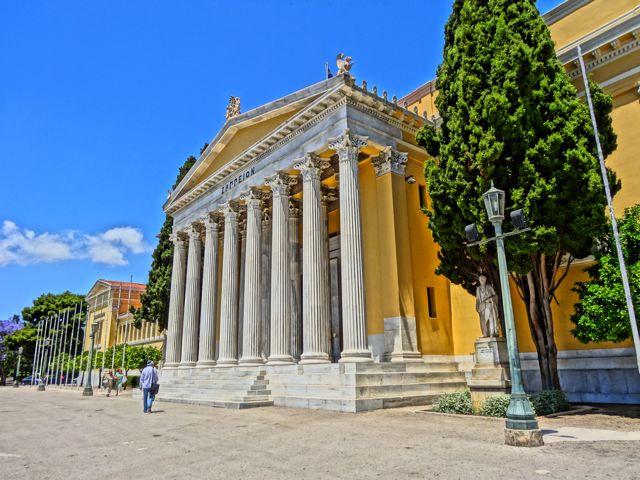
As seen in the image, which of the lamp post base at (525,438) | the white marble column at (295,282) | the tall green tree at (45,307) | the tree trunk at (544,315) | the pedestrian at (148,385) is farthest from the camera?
the tall green tree at (45,307)

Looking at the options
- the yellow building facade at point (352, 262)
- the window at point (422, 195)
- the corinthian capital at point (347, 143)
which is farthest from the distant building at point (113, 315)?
the corinthian capital at point (347, 143)

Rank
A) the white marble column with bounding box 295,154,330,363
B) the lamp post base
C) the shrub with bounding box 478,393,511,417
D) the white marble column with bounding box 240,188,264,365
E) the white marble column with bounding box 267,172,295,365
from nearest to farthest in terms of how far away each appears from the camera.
Result: 1. the lamp post base
2. the shrub with bounding box 478,393,511,417
3. the white marble column with bounding box 295,154,330,363
4. the white marble column with bounding box 267,172,295,365
5. the white marble column with bounding box 240,188,264,365

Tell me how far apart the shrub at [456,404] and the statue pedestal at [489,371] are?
18 centimetres

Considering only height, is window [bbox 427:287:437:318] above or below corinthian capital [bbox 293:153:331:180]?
below

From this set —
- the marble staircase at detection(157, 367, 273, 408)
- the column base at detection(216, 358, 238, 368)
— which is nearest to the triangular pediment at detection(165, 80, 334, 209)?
the column base at detection(216, 358, 238, 368)

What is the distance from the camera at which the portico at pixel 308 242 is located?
16844 mm

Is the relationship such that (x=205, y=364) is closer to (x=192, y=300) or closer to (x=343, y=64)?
(x=192, y=300)

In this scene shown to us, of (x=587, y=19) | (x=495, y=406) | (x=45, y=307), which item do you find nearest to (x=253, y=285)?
(x=495, y=406)

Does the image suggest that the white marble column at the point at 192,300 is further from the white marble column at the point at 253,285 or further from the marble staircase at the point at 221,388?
the white marble column at the point at 253,285

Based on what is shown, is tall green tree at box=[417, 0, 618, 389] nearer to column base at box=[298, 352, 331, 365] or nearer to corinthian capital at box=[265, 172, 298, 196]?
column base at box=[298, 352, 331, 365]

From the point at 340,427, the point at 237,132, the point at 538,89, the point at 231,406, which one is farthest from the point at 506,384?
the point at 237,132

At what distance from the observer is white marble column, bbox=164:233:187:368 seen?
89.0 ft

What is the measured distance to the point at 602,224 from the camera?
12039mm

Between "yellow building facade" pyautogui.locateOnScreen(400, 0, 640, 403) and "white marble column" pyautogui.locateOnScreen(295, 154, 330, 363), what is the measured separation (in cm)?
697
